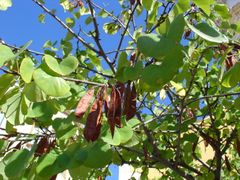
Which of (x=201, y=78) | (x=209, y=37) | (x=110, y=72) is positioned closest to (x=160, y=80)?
(x=209, y=37)

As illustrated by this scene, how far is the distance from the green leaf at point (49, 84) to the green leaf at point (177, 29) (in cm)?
27

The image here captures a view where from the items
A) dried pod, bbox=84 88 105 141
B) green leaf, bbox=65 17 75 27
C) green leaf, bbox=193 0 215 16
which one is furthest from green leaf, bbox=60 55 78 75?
green leaf, bbox=65 17 75 27

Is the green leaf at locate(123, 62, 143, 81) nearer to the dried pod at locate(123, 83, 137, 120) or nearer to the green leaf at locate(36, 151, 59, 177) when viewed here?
the dried pod at locate(123, 83, 137, 120)

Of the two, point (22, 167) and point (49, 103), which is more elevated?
point (49, 103)

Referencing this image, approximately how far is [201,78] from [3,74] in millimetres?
1348

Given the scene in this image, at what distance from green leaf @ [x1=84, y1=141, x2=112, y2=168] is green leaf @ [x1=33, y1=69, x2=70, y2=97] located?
0.72 ft

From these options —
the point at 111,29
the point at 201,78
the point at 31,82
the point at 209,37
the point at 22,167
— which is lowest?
the point at 22,167

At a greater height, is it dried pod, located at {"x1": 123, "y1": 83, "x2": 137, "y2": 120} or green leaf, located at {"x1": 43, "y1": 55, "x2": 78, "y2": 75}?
dried pod, located at {"x1": 123, "y1": 83, "x2": 137, "y2": 120}

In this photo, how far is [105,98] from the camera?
3.16 feet

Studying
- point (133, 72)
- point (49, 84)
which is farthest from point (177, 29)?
point (49, 84)

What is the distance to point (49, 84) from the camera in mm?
875

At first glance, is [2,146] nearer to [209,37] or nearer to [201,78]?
[209,37]

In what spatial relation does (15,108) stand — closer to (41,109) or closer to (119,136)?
(41,109)

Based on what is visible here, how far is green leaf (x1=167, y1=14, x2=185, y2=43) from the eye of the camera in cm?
82
